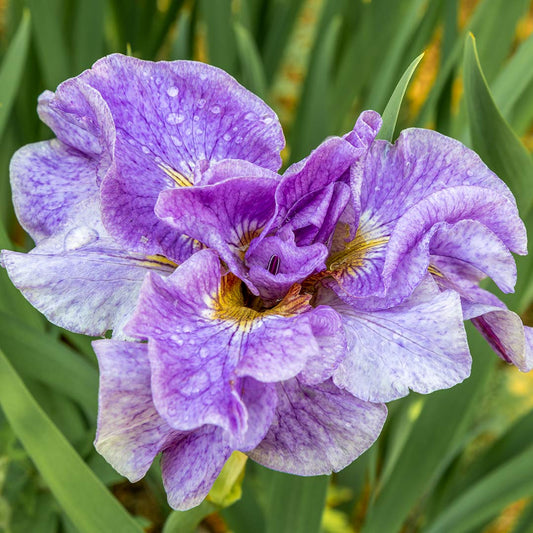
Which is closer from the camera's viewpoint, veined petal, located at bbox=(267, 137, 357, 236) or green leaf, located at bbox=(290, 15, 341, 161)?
veined petal, located at bbox=(267, 137, 357, 236)

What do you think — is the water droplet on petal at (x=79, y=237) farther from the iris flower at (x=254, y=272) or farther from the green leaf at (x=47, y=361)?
the green leaf at (x=47, y=361)

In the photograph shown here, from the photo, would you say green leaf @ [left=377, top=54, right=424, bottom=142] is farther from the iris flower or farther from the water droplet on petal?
the water droplet on petal

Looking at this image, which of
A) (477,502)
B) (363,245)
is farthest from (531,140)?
(363,245)

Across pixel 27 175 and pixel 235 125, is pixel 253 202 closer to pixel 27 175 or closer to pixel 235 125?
pixel 235 125

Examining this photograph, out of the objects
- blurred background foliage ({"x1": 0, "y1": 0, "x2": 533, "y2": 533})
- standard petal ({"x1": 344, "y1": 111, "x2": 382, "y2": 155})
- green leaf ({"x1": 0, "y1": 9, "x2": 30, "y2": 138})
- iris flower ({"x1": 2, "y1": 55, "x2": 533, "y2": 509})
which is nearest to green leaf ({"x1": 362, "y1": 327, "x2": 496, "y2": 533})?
blurred background foliage ({"x1": 0, "y1": 0, "x2": 533, "y2": 533})

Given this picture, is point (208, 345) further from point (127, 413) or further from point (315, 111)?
point (315, 111)
